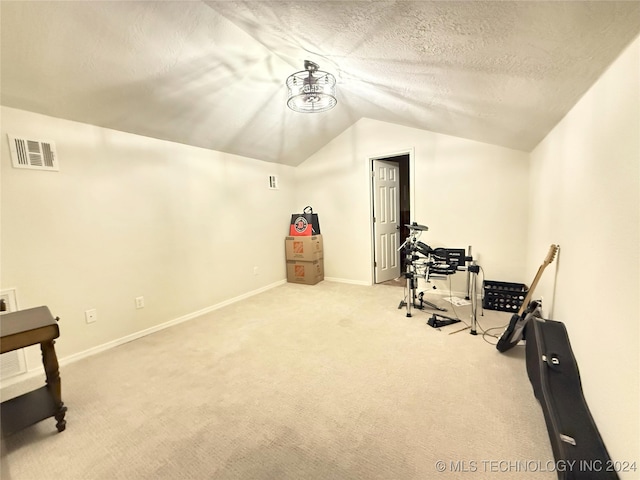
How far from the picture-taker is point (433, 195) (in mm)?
3764

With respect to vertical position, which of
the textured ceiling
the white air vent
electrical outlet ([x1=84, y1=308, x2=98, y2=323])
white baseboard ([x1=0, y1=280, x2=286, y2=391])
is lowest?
white baseboard ([x1=0, y1=280, x2=286, y2=391])

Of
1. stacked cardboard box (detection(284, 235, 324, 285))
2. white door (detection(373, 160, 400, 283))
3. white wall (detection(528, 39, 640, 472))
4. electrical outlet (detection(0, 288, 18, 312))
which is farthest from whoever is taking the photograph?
stacked cardboard box (detection(284, 235, 324, 285))

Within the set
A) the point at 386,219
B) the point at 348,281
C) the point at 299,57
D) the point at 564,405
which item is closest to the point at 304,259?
the point at 348,281

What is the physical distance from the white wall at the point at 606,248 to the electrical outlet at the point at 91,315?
357 cm

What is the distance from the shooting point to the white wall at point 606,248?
105 cm

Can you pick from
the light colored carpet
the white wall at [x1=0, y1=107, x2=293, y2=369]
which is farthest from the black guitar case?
the white wall at [x1=0, y1=107, x2=293, y2=369]

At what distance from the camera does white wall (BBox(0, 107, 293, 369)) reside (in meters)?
2.09

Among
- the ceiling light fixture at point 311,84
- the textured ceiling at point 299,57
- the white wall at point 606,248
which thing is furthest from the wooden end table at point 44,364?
the white wall at point 606,248

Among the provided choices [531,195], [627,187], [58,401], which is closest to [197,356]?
[58,401]

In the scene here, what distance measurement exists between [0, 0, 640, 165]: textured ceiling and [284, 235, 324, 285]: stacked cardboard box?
7.07 feet

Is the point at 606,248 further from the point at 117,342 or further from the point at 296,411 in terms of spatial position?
the point at 117,342

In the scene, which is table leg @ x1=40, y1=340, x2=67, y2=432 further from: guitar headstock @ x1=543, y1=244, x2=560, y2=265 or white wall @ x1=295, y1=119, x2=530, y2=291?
white wall @ x1=295, y1=119, x2=530, y2=291

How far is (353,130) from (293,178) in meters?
1.34

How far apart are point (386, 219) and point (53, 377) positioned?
4.25m
